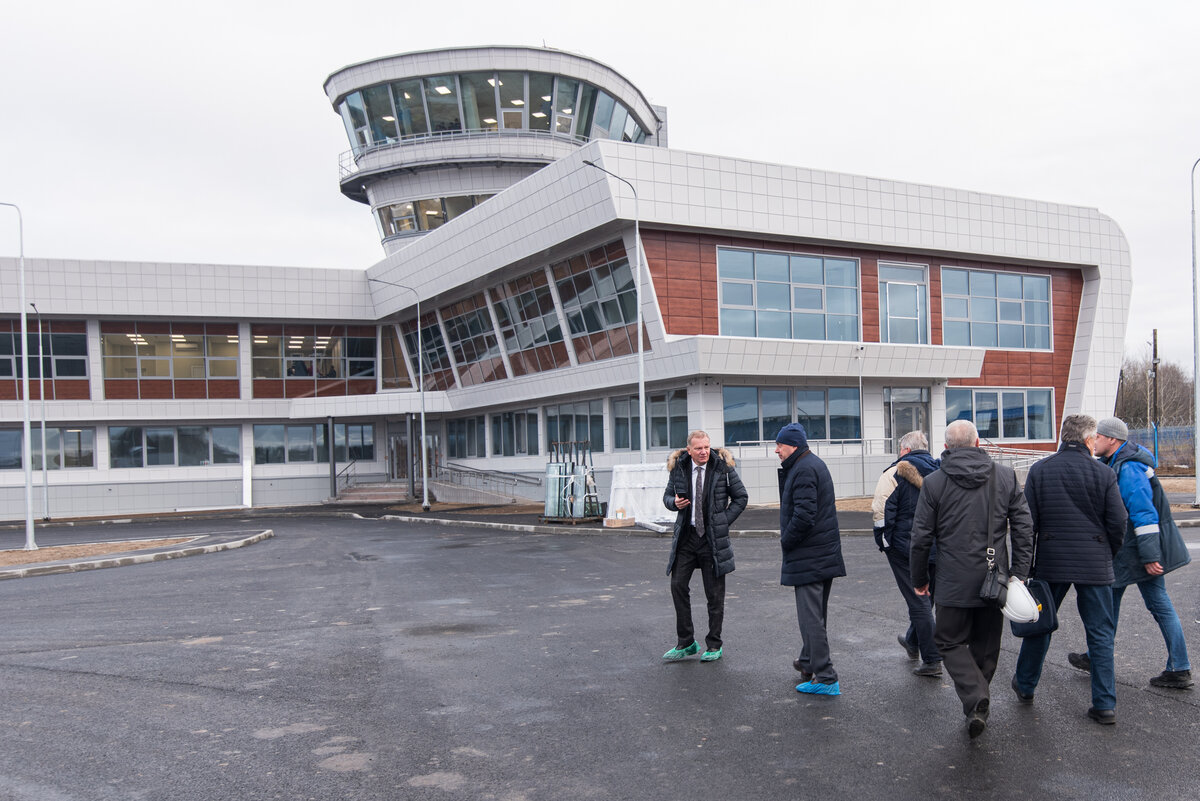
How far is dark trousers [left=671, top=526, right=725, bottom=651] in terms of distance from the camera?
7605mm

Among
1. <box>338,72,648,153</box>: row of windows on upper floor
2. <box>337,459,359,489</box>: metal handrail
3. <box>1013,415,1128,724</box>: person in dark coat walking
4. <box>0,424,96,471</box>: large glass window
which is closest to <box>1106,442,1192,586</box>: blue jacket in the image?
<box>1013,415,1128,724</box>: person in dark coat walking

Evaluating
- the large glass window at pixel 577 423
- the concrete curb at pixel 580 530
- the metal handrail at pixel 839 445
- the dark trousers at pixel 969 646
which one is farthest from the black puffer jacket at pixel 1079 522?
the large glass window at pixel 577 423

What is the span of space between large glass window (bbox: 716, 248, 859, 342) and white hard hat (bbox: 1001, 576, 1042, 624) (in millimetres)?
21433

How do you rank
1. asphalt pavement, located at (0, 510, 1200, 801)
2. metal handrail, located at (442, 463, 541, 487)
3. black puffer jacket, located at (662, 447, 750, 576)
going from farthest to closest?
1. metal handrail, located at (442, 463, 541, 487)
2. black puffer jacket, located at (662, 447, 750, 576)
3. asphalt pavement, located at (0, 510, 1200, 801)

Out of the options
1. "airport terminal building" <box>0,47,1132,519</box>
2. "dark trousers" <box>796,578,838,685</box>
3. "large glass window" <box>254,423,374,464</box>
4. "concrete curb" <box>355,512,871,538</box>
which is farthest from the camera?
"large glass window" <box>254,423,374,464</box>

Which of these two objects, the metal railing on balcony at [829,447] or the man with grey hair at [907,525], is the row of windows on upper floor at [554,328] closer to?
the metal railing on balcony at [829,447]

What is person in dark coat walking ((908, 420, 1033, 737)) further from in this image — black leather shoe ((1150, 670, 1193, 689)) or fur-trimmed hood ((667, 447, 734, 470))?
fur-trimmed hood ((667, 447, 734, 470))

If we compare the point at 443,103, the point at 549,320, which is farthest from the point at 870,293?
the point at 443,103

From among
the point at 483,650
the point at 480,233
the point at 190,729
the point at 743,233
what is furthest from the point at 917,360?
the point at 190,729

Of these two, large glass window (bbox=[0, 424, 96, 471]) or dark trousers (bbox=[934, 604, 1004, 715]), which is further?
large glass window (bbox=[0, 424, 96, 471])

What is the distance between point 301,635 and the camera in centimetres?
940

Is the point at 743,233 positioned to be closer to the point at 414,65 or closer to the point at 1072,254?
the point at 1072,254

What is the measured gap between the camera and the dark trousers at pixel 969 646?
5570mm

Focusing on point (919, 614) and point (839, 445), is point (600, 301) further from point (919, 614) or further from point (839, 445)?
point (919, 614)
